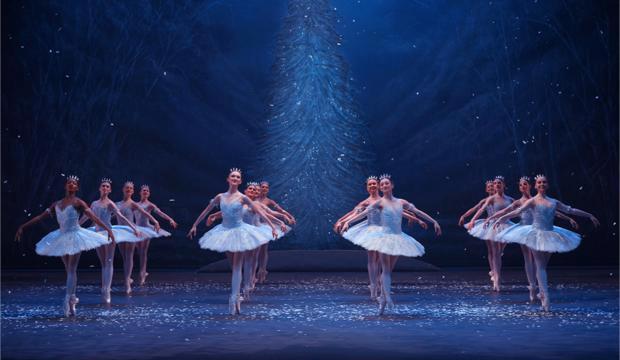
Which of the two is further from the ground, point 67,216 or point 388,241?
point 67,216

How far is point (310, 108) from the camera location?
21.1m

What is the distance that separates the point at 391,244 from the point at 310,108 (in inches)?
449

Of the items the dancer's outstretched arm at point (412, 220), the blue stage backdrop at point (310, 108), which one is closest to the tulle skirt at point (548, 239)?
the dancer's outstretched arm at point (412, 220)

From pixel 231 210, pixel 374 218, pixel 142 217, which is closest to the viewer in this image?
pixel 231 210

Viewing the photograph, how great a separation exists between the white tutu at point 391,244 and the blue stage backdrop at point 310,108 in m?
10.7

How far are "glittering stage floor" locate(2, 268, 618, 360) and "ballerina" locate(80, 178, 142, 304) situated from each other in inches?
15.0

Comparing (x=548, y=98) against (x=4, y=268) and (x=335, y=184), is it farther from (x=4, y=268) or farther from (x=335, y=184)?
(x=4, y=268)

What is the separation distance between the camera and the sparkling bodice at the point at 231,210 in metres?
10.4

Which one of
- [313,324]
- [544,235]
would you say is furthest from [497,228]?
[313,324]

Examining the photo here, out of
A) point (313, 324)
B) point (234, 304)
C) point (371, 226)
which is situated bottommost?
point (313, 324)

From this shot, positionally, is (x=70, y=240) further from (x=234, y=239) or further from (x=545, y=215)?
(x=545, y=215)

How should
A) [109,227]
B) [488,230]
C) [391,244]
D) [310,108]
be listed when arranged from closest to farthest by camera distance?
[391,244], [109,227], [488,230], [310,108]

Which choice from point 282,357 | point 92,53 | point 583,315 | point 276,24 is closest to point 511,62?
point 276,24

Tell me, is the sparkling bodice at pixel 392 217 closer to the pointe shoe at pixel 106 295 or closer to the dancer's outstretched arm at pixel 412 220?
the dancer's outstretched arm at pixel 412 220
